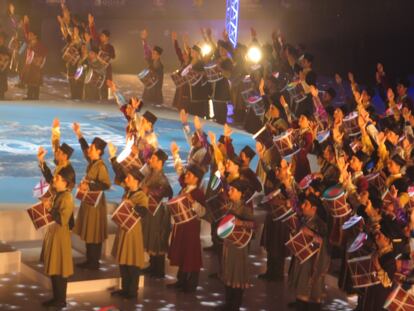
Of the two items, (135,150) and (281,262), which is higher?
(135,150)

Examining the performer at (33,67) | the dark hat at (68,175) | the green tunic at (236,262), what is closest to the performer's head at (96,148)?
the dark hat at (68,175)

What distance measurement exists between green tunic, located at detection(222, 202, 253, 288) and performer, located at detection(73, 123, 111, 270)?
53.1 inches

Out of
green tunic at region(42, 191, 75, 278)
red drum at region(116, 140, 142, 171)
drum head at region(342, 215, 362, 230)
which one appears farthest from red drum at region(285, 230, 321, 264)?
green tunic at region(42, 191, 75, 278)

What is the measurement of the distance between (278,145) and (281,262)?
1664mm

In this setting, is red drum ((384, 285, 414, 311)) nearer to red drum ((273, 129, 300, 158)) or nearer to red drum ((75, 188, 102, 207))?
red drum ((75, 188, 102, 207))

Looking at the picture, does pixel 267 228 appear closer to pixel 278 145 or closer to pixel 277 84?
pixel 278 145

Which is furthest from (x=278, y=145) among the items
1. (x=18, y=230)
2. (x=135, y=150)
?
(x=18, y=230)

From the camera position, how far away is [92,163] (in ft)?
37.0

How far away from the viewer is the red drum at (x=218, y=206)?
1137 centimetres

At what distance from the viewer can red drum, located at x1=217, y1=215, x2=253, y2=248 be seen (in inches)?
412

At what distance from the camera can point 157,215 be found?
11438 millimetres

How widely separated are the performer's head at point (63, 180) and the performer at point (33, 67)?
7.87 metres

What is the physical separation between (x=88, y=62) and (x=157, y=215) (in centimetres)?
712

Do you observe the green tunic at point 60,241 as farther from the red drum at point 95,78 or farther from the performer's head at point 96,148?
the red drum at point 95,78
